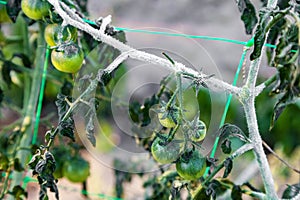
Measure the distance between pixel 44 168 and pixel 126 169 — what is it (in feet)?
2.78

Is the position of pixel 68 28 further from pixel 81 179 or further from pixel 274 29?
pixel 81 179

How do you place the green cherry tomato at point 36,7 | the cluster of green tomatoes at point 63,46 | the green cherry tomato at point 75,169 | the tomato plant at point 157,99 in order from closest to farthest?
1. the tomato plant at point 157,99
2. the cluster of green tomatoes at point 63,46
3. the green cherry tomato at point 36,7
4. the green cherry tomato at point 75,169

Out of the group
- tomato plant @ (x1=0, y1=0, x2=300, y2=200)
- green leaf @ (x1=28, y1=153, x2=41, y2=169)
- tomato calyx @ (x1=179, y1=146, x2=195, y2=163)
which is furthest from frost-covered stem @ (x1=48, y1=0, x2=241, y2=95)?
green leaf @ (x1=28, y1=153, x2=41, y2=169)

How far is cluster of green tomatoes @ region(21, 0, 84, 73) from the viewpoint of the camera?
1019 mm

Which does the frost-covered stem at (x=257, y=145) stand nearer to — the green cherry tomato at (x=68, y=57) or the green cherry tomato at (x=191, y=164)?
the green cherry tomato at (x=191, y=164)

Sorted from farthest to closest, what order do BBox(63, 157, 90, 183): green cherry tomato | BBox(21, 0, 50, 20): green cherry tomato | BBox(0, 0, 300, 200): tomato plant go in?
BBox(63, 157, 90, 183): green cherry tomato
BBox(21, 0, 50, 20): green cherry tomato
BBox(0, 0, 300, 200): tomato plant

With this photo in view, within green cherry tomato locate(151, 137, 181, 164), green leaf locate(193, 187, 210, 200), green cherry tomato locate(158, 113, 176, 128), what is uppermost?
green cherry tomato locate(158, 113, 176, 128)

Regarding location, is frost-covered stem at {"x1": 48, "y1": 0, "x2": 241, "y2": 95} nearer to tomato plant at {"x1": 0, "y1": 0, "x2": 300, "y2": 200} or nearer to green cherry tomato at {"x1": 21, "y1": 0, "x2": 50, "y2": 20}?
tomato plant at {"x1": 0, "y1": 0, "x2": 300, "y2": 200}

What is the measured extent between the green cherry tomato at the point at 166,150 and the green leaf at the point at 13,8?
0.54 m

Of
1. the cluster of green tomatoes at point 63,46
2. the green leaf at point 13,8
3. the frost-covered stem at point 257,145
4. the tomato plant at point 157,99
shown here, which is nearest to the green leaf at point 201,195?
the tomato plant at point 157,99

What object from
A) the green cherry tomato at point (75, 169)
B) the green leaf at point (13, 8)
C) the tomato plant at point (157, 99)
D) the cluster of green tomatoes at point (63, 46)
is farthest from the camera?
the green cherry tomato at point (75, 169)

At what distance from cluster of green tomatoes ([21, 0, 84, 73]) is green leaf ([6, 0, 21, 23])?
0.16 m

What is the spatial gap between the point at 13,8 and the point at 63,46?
0.37m

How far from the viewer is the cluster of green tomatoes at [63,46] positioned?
3.34ft
